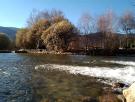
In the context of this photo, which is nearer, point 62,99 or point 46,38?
point 62,99

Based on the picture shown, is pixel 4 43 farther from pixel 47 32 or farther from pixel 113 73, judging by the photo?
pixel 113 73

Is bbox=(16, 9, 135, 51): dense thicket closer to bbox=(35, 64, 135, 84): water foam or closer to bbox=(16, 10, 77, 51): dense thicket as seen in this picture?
bbox=(16, 10, 77, 51): dense thicket

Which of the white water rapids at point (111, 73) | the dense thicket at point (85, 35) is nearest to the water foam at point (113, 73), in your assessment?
the white water rapids at point (111, 73)

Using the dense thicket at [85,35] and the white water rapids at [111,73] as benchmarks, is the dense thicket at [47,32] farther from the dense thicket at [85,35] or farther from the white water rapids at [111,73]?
the white water rapids at [111,73]

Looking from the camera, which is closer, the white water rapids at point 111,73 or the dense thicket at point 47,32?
the white water rapids at point 111,73

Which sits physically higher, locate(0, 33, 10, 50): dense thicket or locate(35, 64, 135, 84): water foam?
locate(0, 33, 10, 50): dense thicket

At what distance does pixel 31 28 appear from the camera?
99.1 metres

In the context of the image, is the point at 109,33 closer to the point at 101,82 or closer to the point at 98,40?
the point at 98,40

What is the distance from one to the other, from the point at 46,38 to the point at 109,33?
1926 cm

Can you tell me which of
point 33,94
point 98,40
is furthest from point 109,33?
point 33,94

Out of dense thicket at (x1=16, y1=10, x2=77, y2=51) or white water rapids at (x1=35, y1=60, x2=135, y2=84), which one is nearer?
white water rapids at (x1=35, y1=60, x2=135, y2=84)

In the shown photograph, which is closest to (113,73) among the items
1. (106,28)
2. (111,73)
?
(111,73)

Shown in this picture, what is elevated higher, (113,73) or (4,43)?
(4,43)

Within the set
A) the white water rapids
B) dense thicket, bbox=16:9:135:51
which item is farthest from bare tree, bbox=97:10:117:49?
the white water rapids
